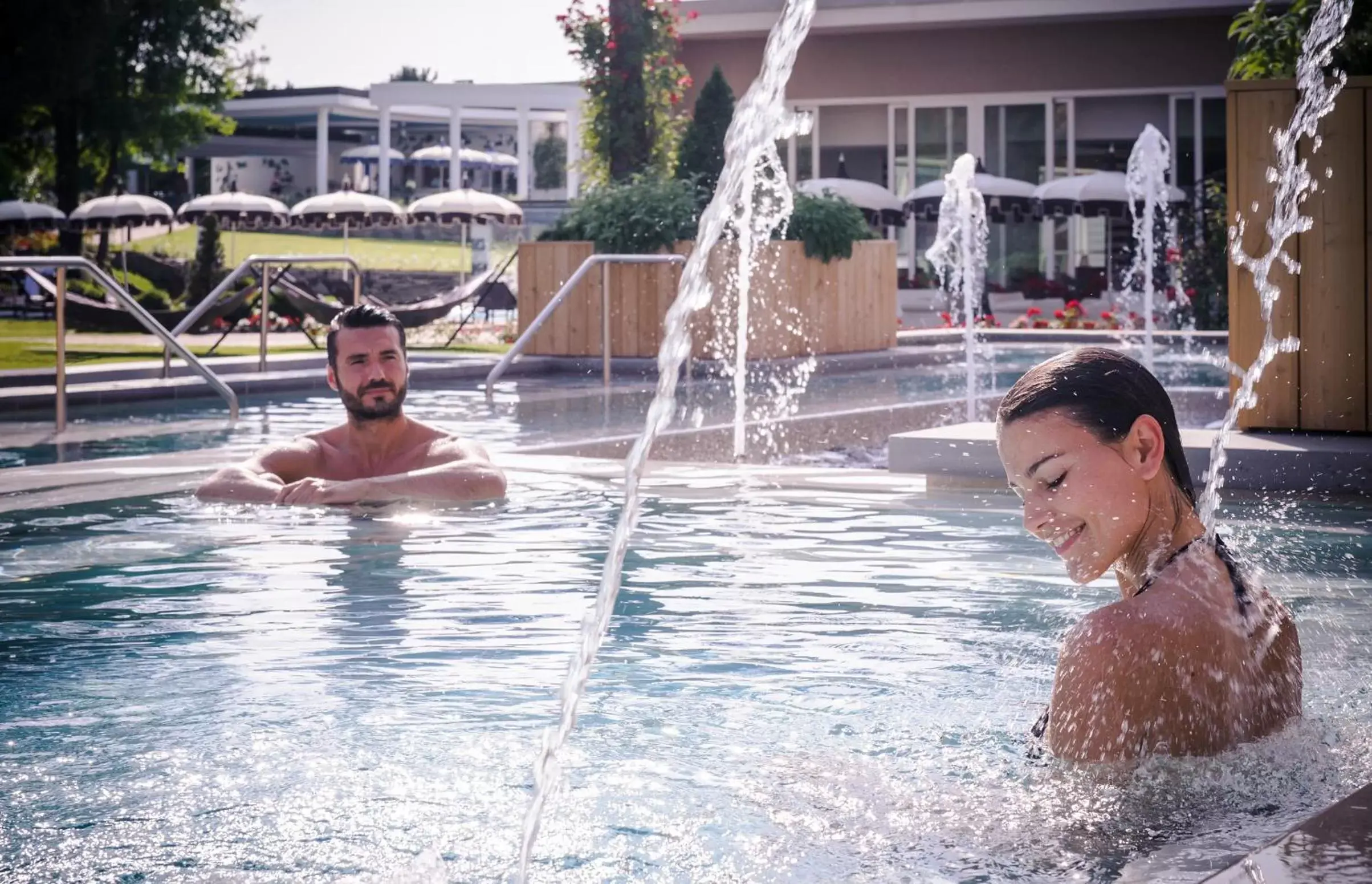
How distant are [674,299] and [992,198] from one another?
10044mm

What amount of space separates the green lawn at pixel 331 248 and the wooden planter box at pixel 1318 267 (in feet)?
93.4

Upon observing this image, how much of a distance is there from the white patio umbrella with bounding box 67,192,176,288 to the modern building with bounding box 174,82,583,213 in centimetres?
682

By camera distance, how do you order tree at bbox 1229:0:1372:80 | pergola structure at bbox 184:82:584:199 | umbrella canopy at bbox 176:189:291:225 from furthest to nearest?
1. pergola structure at bbox 184:82:584:199
2. umbrella canopy at bbox 176:189:291:225
3. tree at bbox 1229:0:1372:80

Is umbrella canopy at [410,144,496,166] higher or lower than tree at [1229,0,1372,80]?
higher

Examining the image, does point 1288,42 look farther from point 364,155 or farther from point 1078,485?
point 364,155

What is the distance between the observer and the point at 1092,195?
1017 inches

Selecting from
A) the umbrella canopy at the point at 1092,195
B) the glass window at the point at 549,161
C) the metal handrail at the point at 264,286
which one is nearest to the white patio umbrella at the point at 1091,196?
the umbrella canopy at the point at 1092,195

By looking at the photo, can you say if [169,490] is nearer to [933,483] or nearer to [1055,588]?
[933,483]

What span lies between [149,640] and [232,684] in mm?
683

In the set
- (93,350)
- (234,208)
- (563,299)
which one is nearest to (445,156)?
(234,208)

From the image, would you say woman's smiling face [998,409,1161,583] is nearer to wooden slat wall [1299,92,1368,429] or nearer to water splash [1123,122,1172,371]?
wooden slat wall [1299,92,1368,429]

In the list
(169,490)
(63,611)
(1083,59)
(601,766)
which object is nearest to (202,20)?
(1083,59)

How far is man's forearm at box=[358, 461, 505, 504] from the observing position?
24.5 feet

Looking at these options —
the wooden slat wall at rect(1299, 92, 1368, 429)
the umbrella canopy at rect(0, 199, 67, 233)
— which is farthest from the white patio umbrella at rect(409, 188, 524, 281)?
the wooden slat wall at rect(1299, 92, 1368, 429)
